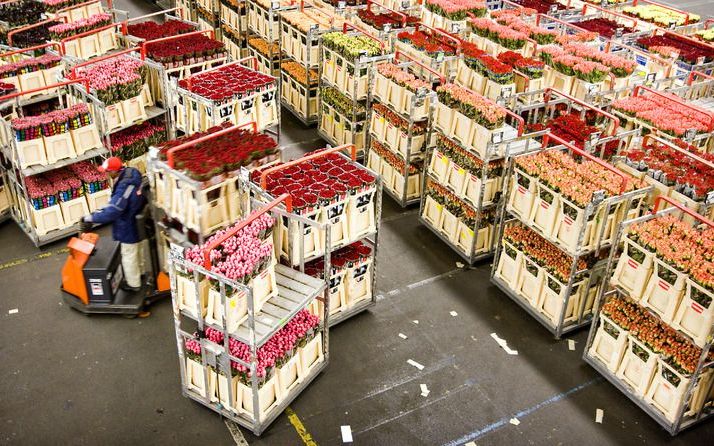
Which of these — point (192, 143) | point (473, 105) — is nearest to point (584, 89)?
point (473, 105)

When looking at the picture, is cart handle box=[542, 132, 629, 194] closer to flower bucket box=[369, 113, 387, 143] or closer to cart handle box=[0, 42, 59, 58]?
flower bucket box=[369, 113, 387, 143]

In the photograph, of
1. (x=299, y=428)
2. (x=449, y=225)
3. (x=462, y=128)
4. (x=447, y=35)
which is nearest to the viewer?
(x=299, y=428)

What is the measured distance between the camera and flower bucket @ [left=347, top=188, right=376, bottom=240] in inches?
380

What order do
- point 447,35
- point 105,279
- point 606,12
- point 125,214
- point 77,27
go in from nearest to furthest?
point 125,214, point 105,279, point 77,27, point 447,35, point 606,12

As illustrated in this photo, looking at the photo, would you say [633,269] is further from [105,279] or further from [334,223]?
[105,279]

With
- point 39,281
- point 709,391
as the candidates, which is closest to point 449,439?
point 709,391

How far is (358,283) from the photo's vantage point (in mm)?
10305

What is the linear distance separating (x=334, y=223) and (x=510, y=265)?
3.34 meters

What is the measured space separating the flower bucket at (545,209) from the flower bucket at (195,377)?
5543 mm

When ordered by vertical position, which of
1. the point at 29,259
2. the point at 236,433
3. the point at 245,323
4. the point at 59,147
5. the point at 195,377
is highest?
the point at 59,147

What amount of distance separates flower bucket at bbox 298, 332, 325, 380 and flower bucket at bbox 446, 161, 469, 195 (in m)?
4.12

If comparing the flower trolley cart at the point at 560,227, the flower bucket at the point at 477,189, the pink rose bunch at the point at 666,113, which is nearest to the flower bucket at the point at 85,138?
the flower bucket at the point at 477,189

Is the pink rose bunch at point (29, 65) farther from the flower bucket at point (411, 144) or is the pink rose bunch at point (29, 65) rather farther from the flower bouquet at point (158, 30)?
the flower bucket at point (411, 144)

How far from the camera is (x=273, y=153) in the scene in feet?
32.4
